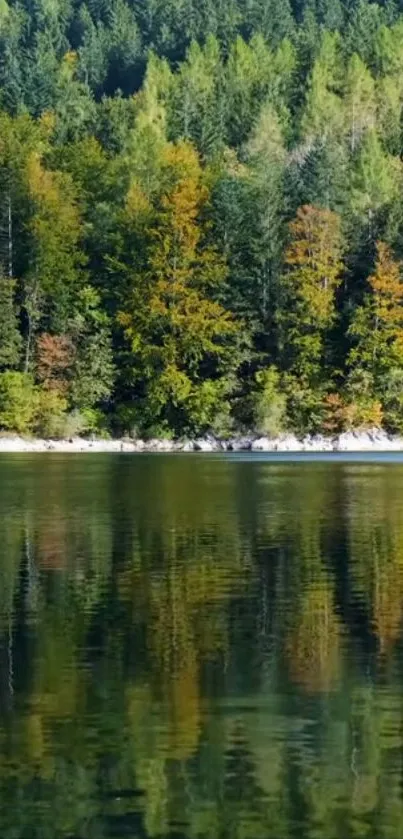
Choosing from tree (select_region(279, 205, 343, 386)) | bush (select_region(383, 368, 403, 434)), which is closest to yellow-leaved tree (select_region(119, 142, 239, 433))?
tree (select_region(279, 205, 343, 386))

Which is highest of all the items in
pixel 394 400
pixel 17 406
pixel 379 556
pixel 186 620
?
pixel 394 400

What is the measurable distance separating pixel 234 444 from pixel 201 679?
66688 mm

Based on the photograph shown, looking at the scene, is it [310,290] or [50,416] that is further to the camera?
[310,290]

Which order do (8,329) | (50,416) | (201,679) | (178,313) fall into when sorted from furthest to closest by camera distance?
(178,313), (8,329), (50,416), (201,679)

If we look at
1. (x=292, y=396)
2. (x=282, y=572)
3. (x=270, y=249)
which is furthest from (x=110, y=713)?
(x=270, y=249)

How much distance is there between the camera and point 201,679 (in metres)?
17.1

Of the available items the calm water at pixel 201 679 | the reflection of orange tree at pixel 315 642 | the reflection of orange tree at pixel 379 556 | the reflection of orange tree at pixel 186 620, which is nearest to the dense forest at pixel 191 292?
the reflection of orange tree at pixel 379 556

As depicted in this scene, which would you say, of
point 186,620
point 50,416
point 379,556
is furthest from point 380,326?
point 186,620

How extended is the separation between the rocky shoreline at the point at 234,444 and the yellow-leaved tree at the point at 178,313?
8.48ft

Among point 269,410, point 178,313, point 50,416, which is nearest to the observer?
point 269,410

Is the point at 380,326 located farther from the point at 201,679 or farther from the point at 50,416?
the point at 201,679

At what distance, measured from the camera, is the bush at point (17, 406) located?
82188 millimetres

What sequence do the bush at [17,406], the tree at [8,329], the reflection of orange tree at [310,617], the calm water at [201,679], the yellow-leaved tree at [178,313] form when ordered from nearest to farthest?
the calm water at [201,679], the reflection of orange tree at [310,617], the bush at [17,406], the tree at [8,329], the yellow-leaved tree at [178,313]

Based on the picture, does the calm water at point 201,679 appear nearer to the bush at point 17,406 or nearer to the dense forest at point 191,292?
the bush at point 17,406
